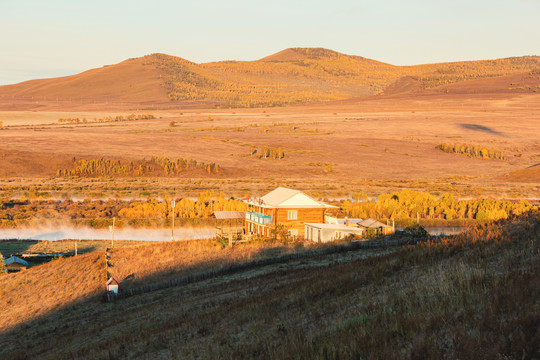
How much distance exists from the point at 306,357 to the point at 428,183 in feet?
269

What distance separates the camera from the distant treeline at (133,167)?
99625 millimetres

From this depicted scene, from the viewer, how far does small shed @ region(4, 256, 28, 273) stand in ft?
113

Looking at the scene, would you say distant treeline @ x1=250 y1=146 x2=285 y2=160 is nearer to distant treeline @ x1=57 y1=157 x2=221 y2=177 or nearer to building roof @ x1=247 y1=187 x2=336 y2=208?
distant treeline @ x1=57 y1=157 x2=221 y2=177

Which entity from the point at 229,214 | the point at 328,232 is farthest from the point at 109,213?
the point at 328,232

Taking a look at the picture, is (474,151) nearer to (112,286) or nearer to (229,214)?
(229,214)

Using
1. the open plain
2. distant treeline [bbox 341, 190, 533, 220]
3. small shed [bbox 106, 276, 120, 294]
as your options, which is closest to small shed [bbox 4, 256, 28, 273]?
small shed [bbox 106, 276, 120, 294]

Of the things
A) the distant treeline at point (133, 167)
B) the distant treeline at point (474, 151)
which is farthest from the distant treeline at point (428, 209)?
the distant treeline at point (474, 151)

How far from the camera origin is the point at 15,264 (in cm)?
3488

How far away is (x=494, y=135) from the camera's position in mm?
142875

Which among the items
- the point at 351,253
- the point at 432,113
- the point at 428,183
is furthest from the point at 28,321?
the point at 432,113

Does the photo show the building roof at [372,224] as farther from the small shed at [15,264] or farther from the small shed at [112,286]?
the small shed at [15,264]

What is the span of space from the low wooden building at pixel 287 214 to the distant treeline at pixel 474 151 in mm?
89031

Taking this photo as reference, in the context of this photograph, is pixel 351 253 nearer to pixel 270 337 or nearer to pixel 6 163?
pixel 270 337

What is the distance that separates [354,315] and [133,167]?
309ft
